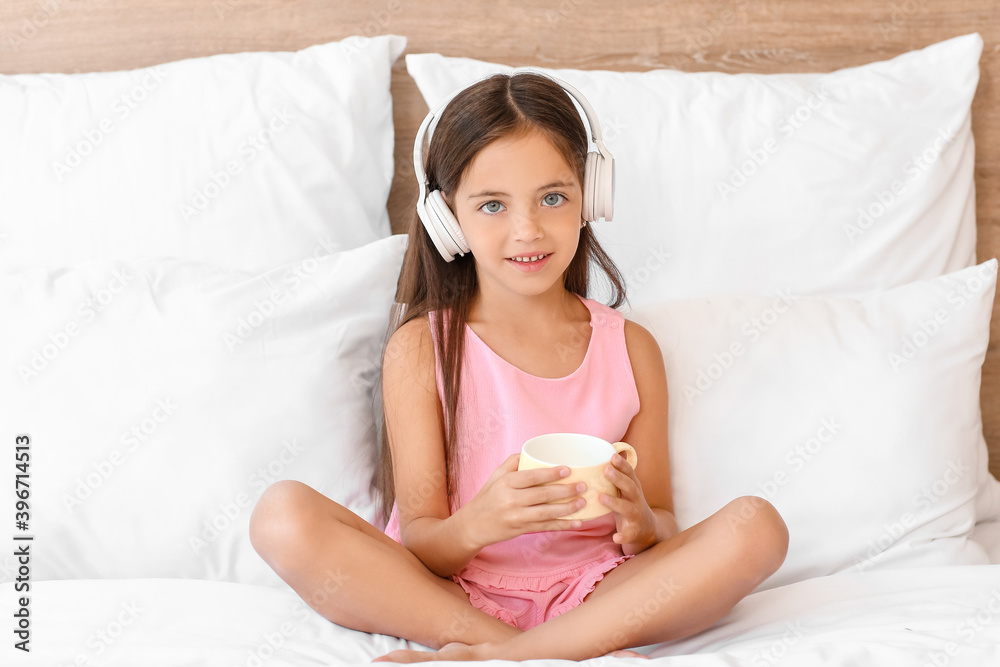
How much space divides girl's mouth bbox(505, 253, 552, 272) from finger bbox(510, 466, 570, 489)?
12.5 inches

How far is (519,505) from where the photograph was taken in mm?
899

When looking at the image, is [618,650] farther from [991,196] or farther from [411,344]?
[991,196]

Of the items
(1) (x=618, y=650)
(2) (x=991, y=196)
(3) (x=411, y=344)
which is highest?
(2) (x=991, y=196)

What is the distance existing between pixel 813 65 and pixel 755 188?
1.30ft

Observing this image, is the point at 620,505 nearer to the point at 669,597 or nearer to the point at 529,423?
the point at 669,597

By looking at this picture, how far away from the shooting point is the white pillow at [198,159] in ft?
4.32

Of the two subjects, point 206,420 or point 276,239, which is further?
point 276,239

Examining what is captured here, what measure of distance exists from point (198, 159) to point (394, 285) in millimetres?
391

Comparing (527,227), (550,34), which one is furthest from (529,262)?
(550,34)

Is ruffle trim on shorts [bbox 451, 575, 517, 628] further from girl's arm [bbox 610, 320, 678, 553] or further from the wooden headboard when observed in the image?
the wooden headboard

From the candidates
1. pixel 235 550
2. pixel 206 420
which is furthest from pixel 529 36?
pixel 235 550

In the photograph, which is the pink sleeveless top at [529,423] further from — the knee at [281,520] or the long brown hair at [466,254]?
the knee at [281,520]

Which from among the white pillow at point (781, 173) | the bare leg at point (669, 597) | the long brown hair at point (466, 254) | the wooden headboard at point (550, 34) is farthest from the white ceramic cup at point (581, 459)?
the wooden headboard at point (550, 34)

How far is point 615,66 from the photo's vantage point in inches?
63.2
